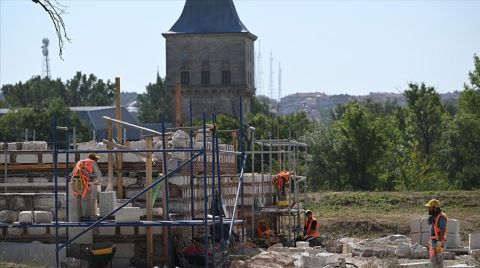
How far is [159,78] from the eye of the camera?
145 m

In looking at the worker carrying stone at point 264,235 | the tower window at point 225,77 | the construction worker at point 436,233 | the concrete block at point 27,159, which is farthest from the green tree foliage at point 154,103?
the construction worker at point 436,233

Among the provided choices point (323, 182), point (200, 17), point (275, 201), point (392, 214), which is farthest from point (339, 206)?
point (200, 17)

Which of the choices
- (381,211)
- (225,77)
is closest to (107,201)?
(381,211)

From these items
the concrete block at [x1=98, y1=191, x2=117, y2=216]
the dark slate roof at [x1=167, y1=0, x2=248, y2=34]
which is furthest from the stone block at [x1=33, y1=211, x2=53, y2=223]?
the dark slate roof at [x1=167, y1=0, x2=248, y2=34]

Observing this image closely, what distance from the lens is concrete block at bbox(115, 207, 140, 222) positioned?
20312 millimetres

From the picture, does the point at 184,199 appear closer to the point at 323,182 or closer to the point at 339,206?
the point at 339,206

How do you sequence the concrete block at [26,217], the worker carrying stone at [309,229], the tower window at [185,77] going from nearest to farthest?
the concrete block at [26,217] → the worker carrying stone at [309,229] → the tower window at [185,77]

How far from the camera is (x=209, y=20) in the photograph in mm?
97062

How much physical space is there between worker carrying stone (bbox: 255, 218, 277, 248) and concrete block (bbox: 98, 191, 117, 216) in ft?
20.1

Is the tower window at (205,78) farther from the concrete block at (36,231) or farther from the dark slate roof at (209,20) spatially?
the concrete block at (36,231)

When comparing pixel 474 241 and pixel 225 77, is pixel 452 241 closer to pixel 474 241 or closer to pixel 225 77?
pixel 474 241

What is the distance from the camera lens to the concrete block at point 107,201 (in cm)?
2048

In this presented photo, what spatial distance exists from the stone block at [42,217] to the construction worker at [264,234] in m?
6.45

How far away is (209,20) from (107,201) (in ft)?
253
